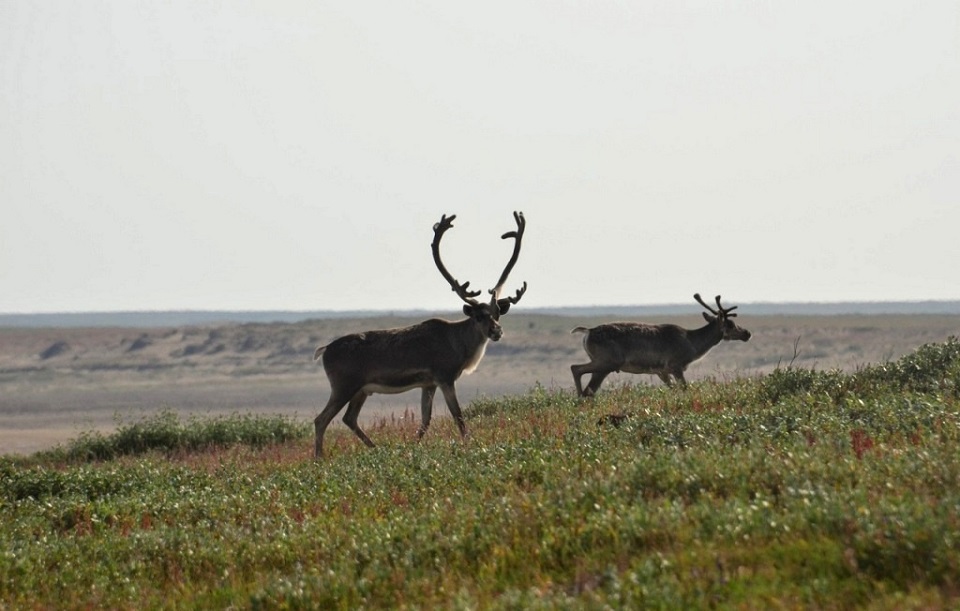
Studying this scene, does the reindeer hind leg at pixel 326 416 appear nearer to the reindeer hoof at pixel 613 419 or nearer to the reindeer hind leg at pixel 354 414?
the reindeer hind leg at pixel 354 414

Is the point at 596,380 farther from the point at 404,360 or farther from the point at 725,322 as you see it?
the point at 404,360

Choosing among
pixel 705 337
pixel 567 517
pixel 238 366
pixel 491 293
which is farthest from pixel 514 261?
pixel 238 366

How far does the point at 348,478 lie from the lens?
1480 centimetres

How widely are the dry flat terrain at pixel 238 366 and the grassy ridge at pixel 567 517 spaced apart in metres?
18.3

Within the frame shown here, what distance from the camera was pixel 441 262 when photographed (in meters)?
21.6

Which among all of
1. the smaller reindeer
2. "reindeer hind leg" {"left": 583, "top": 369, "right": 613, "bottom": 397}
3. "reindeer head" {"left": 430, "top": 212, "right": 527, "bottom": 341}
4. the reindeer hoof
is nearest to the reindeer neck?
the smaller reindeer

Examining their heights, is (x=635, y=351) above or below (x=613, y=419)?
above

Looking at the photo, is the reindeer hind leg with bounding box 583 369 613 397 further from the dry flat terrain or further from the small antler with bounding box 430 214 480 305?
the dry flat terrain

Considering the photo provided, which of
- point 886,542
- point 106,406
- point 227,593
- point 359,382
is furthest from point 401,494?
point 106,406

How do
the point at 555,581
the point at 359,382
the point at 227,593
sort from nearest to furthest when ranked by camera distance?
the point at 555,581, the point at 227,593, the point at 359,382

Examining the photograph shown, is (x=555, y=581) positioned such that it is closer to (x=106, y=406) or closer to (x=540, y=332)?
(x=106, y=406)

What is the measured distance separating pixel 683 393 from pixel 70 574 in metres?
9.29

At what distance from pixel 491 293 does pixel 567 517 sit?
11.3m

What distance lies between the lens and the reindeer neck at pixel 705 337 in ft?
84.5
